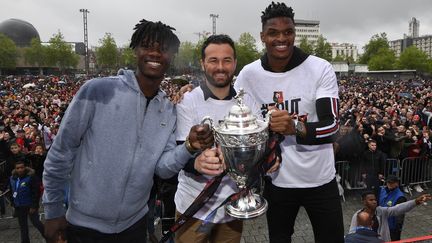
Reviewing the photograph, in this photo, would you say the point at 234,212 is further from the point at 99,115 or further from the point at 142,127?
the point at 99,115

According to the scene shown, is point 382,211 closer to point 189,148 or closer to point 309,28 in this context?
point 189,148

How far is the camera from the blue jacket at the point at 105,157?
2205 mm

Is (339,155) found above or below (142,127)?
below

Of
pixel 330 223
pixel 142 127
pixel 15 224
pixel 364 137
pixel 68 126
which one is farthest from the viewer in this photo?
pixel 364 137

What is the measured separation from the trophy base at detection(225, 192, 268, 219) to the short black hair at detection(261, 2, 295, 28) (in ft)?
4.28

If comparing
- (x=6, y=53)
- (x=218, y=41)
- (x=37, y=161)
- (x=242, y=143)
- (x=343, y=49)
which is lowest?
(x=37, y=161)

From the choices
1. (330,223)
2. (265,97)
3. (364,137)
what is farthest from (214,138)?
(364,137)

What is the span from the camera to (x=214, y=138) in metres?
2.29

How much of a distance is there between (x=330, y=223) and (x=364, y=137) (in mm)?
7319

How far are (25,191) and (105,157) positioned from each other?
4.93 m

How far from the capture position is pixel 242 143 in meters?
2.17

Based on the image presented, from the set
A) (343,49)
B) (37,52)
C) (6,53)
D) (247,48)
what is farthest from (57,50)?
(343,49)

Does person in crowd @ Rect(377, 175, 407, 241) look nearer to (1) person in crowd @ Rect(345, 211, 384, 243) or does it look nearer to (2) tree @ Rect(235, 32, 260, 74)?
(1) person in crowd @ Rect(345, 211, 384, 243)

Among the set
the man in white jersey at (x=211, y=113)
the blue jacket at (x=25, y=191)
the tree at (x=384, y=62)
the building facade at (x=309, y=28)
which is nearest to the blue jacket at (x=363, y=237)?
the man in white jersey at (x=211, y=113)
